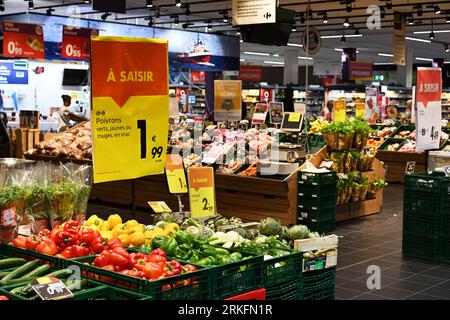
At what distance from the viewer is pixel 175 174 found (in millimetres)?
7180

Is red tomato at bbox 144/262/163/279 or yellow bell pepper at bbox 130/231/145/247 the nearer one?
red tomato at bbox 144/262/163/279

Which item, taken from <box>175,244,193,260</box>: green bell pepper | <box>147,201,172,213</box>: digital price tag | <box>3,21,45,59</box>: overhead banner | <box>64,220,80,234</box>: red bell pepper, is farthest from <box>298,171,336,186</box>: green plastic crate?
<box>3,21,45,59</box>: overhead banner

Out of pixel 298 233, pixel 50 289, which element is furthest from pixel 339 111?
pixel 50 289

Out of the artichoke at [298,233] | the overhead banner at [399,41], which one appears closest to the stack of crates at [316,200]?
the artichoke at [298,233]

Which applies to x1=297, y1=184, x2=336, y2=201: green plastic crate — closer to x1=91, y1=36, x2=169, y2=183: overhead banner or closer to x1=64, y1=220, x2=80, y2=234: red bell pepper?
x1=91, y1=36, x2=169, y2=183: overhead banner

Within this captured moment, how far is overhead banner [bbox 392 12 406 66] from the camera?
57.7 ft

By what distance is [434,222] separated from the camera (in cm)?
734

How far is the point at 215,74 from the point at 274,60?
16.0 meters

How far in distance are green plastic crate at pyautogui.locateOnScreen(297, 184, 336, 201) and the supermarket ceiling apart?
5.90 metres

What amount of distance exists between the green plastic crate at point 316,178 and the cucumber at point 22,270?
17.9ft
